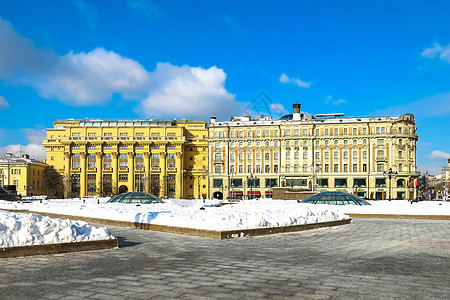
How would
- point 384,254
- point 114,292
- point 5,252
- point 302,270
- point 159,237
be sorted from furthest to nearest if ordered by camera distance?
point 159,237 < point 384,254 < point 5,252 < point 302,270 < point 114,292

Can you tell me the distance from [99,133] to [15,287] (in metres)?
90.2

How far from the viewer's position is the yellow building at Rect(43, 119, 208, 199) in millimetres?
92250

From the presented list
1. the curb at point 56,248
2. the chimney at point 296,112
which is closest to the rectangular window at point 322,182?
the chimney at point 296,112

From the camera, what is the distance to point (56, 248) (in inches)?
400

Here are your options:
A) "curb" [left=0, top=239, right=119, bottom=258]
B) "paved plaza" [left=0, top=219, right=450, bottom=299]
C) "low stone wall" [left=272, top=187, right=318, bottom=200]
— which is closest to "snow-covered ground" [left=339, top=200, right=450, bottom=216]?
"paved plaza" [left=0, top=219, right=450, bottom=299]

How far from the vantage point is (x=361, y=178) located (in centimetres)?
7931

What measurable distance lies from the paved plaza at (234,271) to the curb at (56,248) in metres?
0.24

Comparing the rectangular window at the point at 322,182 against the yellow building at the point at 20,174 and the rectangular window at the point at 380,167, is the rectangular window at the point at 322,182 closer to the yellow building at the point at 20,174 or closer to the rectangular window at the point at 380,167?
the rectangular window at the point at 380,167

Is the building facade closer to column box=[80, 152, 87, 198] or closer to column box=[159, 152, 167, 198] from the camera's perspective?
column box=[159, 152, 167, 198]

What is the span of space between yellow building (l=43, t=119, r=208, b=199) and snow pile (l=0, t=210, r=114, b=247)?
80.2m

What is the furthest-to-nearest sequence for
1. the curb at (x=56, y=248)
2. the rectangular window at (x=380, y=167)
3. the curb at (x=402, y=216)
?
the rectangular window at (x=380, y=167) < the curb at (x=402, y=216) < the curb at (x=56, y=248)

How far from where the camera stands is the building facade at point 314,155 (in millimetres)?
77875

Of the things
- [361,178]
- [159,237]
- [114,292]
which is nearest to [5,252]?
[114,292]

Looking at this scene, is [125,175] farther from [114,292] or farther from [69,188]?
[114,292]
